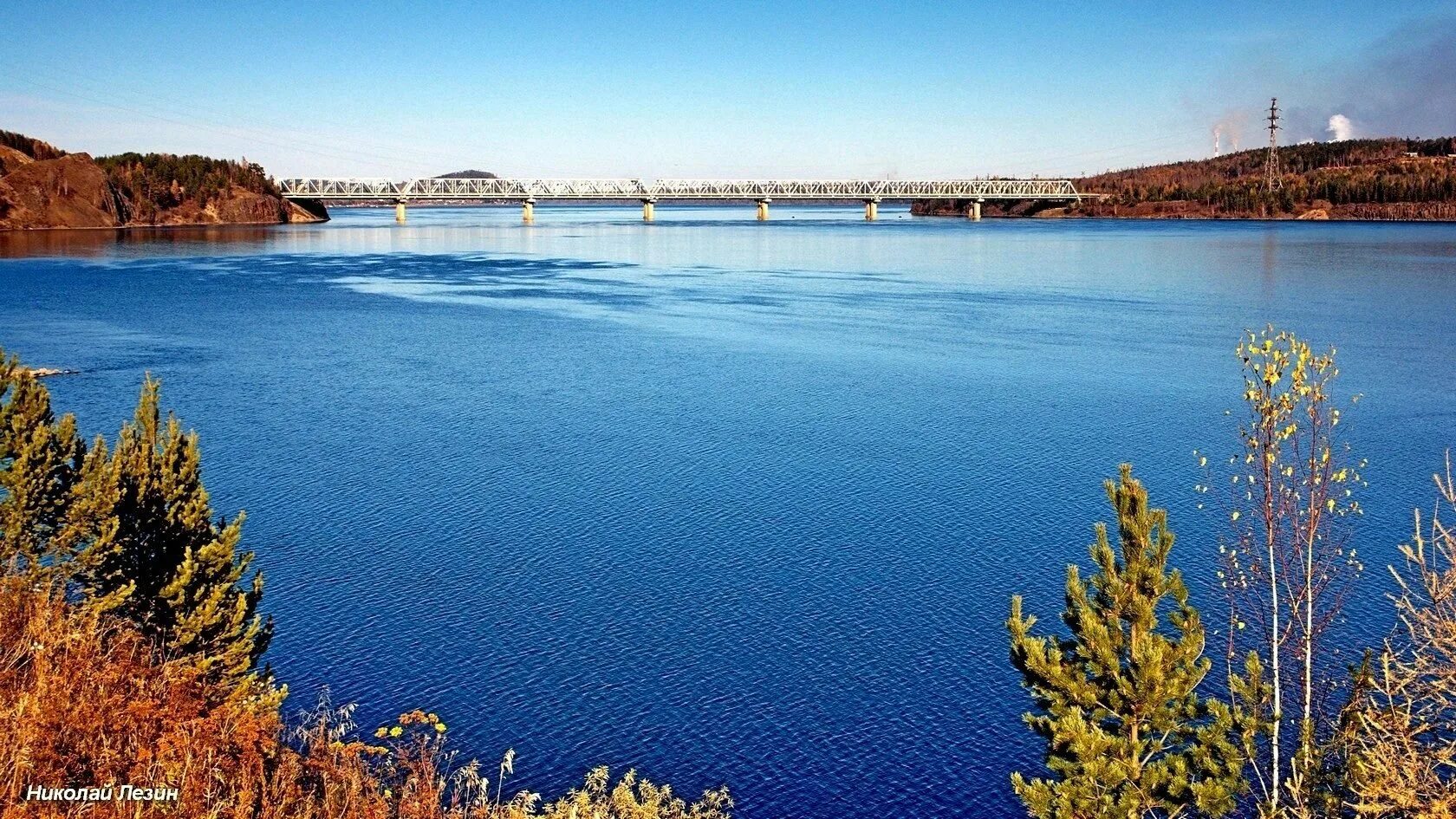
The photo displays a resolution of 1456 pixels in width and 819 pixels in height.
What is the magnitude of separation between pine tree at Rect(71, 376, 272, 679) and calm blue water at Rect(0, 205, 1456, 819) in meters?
2.51

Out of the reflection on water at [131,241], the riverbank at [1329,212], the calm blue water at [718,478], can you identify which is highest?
the riverbank at [1329,212]

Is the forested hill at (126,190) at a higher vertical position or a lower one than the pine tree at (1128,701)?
higher

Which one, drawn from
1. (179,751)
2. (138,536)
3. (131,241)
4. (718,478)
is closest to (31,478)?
(138,536)

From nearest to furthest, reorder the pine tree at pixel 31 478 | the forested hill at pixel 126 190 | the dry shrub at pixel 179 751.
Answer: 1. the dry shrub at pixel 179 751
2. the pine tree at pixel 31 478
3. the forested hill at pixel 126 190

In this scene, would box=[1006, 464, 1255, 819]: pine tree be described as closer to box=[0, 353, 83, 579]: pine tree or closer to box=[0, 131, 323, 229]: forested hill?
box=[0, 353, 83, 579]: pine tree

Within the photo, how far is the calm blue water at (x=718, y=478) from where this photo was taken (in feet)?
61.1

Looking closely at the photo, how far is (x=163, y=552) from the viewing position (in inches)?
699

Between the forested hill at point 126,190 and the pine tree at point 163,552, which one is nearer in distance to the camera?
the pine tree at point 163,552

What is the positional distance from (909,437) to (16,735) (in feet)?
92.0

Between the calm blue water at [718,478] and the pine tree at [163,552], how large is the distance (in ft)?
8.25

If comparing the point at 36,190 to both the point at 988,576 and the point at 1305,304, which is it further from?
the point at 988,576

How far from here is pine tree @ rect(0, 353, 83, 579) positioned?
17578 mm

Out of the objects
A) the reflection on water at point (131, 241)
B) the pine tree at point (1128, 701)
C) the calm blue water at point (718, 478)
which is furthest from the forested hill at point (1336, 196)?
the pine tree at point (1128, 701)

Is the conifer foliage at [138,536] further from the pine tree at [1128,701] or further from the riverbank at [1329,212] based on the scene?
the riverbank at [1329,212]
